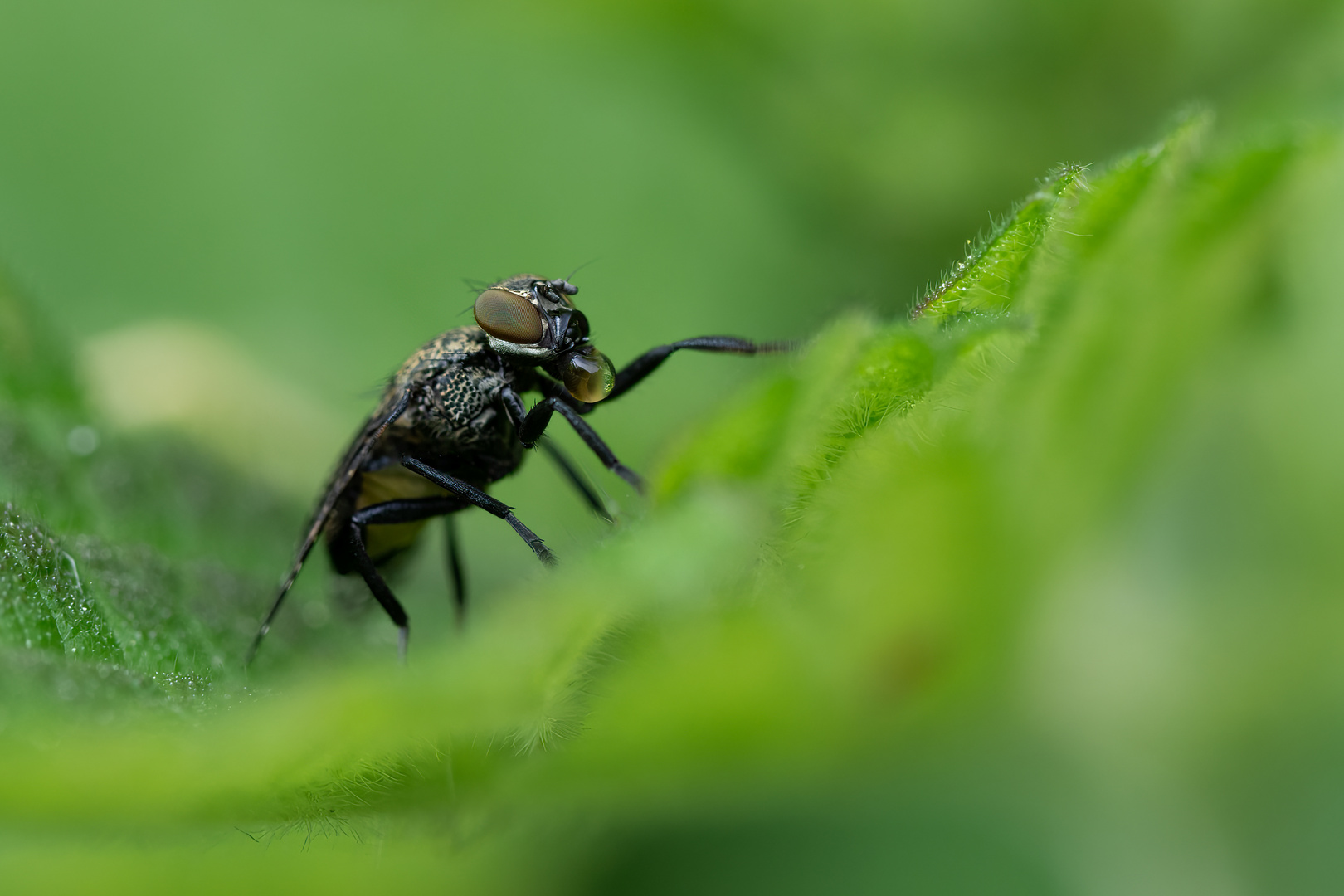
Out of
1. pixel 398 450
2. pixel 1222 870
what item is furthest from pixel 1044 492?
pixel 398 450

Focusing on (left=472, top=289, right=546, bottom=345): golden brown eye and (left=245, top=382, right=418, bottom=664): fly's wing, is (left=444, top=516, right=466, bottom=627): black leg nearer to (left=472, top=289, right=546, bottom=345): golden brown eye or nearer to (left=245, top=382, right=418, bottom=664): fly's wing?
(left=245, top=382, right=418, bottom=664): fly's wing

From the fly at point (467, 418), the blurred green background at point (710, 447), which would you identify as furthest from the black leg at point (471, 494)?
the blurred green background at point (710, 447)

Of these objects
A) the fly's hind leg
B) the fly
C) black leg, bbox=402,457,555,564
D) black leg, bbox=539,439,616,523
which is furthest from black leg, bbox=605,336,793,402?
the fly's hind leg

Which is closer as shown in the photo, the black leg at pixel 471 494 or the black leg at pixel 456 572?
the black leg at pixel 471 494

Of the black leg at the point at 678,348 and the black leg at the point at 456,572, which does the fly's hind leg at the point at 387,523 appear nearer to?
the black leg at the point at 456,572

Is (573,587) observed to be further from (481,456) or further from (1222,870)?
(1222,870)

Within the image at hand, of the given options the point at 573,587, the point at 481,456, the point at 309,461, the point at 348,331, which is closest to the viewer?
the point at 573,587
